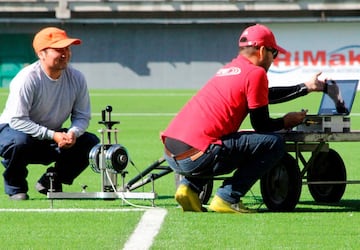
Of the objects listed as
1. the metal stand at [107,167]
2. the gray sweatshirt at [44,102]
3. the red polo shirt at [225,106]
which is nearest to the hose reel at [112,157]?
the metal stand at [107,167]

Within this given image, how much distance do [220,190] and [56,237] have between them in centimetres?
167

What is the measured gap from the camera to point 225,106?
28.6 feet

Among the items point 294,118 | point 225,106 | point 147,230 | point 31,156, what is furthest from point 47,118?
point 147,230

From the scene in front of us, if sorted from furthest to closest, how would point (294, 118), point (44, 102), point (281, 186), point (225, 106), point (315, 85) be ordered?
point (44, 102)
point (315, 85)
point (281, 186)
point (294, 118)
point (225, 106)

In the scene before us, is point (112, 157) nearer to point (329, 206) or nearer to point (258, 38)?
point (258, 38)

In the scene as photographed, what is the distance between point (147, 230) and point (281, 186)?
1532 millimetres

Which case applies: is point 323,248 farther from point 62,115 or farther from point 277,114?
point 277,114

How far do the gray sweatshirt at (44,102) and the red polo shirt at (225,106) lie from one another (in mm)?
1440

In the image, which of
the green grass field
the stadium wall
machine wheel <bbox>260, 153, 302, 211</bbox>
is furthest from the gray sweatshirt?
the stadium wall

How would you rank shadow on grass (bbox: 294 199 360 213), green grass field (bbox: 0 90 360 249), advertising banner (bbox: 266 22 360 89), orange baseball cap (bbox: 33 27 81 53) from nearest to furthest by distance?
green grass field (bbox: 0 90 360 249), shadow on grass (bbox: 294 199 360 213), orange baseball cap (bbox: 33 27 81 53), advertising banner (bbox: 266 22 360 89)

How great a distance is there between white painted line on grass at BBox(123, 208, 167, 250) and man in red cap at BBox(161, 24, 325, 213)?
0.25 metres

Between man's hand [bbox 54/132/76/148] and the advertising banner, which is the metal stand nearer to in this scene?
man's hand [bbox 54/132/76/148]

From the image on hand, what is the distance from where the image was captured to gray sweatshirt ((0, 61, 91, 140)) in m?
9.73

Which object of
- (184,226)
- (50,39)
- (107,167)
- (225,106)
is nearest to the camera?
(184,226)
